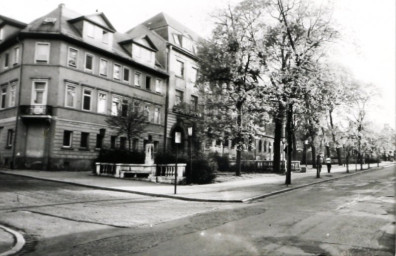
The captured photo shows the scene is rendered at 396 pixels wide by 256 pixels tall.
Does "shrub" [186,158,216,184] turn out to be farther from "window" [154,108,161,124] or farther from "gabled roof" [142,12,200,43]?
"gabled roof" [142,12,200,43]

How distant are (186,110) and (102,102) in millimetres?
9275

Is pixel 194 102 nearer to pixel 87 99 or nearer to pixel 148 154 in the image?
pixel 87 99

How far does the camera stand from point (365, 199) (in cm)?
1449

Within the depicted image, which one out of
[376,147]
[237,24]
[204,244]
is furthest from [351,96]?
[204,244]

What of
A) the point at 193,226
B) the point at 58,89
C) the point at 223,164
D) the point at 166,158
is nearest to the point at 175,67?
the point at 223,164

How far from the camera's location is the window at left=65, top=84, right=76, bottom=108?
2978cm

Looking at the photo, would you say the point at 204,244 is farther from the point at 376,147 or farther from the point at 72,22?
the point at 376,147

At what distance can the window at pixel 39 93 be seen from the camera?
29000 millimetres

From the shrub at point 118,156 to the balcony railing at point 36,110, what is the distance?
23.6 feet

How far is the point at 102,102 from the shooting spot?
32.9m

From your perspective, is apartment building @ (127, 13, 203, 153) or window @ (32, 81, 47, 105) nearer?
window @ (32, 81, 47, 105)

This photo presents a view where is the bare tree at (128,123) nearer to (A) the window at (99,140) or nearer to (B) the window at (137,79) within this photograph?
(A) the window at (99,140)

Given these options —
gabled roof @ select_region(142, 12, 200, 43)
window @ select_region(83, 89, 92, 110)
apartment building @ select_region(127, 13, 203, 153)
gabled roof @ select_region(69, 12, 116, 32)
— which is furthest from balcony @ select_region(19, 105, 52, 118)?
gabled roof @ select_region(142, 12, 200, 43)

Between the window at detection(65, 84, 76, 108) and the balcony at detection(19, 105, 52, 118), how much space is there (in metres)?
1.78
